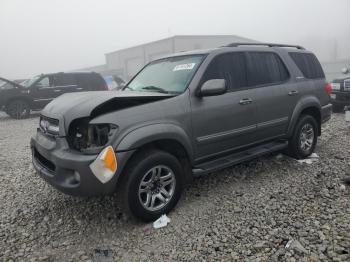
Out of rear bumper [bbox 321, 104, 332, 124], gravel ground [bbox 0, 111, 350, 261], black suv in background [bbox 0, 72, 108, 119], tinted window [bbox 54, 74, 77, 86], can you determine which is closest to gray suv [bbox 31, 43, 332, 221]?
gravel ground [bbox 0, 111, 350, 261]

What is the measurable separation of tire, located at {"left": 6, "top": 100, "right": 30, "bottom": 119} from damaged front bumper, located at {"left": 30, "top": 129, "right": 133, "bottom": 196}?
1008cm

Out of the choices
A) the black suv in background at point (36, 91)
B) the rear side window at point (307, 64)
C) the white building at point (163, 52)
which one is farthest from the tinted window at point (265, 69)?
the white building at point (163, 52)

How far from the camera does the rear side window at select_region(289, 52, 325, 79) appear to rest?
502cm

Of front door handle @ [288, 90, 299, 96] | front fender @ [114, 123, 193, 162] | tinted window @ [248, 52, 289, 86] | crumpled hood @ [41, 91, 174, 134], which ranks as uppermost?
tinted window @ [248, 52, 289, 86]

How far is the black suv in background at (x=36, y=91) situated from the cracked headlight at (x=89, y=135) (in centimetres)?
1015

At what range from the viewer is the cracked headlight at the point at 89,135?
2.93m

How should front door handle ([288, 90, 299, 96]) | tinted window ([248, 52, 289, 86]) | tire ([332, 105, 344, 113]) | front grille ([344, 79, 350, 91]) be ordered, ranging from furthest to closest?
tire ([332, 105, 344, 113])
front grille ([344, 79, 350, 91])
front door handle ([288, 90, 299, 96])
tinted window ([248, 52, 289, 86])

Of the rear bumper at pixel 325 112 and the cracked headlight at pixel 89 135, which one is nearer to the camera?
the cracked headlight at pixel 89 135

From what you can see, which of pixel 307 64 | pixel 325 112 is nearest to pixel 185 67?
pixel 307 64

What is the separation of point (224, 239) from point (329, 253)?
92cm

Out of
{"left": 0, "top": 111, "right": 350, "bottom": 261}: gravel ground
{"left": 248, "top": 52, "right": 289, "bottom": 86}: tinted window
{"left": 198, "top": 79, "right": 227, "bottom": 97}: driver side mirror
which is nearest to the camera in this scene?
{"left": 0, "top": 111, "right": 350, "bottom": 261}: gravel ground

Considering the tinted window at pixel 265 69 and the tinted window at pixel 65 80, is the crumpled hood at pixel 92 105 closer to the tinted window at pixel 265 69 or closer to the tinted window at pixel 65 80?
the tinted window at pixel 265 69

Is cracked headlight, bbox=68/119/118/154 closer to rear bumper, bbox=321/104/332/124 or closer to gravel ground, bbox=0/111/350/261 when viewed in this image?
gravel ground, bbox=0/111/350/261

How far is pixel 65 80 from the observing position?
41.8 ft
